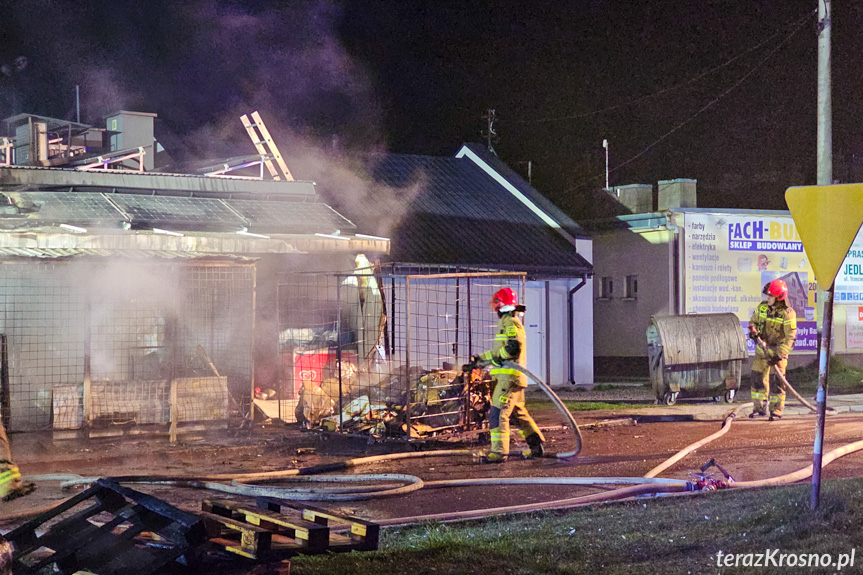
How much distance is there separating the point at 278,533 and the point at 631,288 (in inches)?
731

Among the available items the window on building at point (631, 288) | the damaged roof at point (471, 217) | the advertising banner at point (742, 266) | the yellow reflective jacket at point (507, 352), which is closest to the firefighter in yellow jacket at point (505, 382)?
the yellow reflective jacket at point (507, 352)

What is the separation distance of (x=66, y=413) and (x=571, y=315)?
11.2 meters

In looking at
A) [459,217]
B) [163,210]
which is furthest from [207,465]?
[459,217]

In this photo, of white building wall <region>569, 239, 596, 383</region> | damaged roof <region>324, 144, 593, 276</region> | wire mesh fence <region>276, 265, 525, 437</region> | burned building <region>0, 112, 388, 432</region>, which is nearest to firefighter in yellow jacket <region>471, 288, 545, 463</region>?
wire mesh fence <region>276, 265, 525, 437</region>

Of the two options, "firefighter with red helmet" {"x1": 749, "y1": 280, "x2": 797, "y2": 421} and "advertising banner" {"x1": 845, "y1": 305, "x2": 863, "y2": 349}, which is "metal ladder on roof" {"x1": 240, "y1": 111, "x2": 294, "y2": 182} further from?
"advertising banner" {"x1": 845, "y1": 305, "x2": 863, "y2": 349}

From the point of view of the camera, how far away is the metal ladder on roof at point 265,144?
1708 centimetres

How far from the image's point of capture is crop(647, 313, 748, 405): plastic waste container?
52.4 ft

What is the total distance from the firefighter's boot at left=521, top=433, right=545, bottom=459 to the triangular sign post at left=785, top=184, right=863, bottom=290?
4.72 m

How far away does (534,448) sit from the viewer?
10656mm

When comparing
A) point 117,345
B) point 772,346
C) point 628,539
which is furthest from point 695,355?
point 628,539

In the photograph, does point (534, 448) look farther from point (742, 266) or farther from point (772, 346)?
point (742, 266)

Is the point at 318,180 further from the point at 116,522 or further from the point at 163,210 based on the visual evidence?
the point at 116,522

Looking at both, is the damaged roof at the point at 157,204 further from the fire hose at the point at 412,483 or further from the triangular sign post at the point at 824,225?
the triangular sign post at the point at 824,225

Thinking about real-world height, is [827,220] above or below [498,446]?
above
